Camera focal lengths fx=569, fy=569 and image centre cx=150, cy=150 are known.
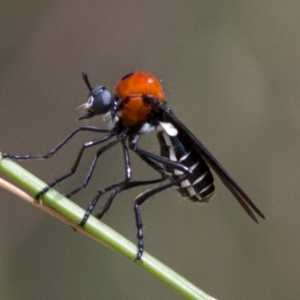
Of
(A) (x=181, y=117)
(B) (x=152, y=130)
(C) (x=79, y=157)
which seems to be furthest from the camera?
(A) (x=181, y=117)

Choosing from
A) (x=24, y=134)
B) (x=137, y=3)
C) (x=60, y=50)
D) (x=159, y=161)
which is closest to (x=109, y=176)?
(x=24, y=134)

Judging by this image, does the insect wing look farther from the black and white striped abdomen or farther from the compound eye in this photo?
the compound eye

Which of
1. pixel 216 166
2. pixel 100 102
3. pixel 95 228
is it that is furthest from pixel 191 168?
pixel 95 228

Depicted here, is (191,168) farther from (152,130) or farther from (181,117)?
(181,117)

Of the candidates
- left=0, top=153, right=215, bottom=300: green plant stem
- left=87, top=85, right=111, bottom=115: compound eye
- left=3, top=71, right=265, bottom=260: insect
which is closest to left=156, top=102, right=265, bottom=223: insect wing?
left=3, top=71, right=265, bottom=260: insect

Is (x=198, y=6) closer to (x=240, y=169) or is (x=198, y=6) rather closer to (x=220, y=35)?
(x=220, y=35)

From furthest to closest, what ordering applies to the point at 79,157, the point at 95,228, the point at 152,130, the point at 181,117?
the point at 181,117 → the point at 152,130 → the point at 79,157 → the point at 95,228

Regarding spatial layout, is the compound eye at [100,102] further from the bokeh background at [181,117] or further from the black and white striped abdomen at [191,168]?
the bokeh background at [181,117]

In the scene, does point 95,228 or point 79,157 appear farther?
point 79,157

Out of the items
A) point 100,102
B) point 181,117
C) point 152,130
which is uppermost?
point 100,102
